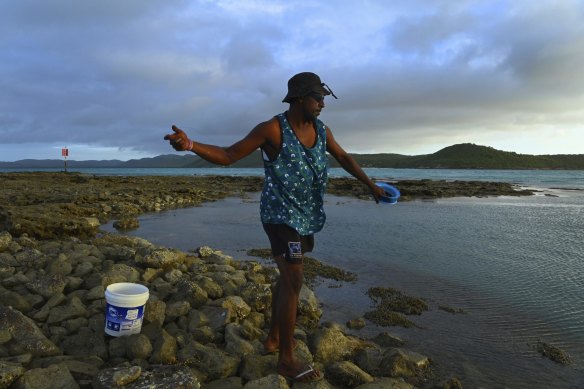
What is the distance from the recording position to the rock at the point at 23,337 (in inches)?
157

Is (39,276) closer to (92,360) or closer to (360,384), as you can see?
(92,360)

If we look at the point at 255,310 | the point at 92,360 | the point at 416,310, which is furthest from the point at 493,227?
the point at 92,360

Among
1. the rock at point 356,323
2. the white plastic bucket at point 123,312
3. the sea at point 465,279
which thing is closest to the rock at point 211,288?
the white plastic bucket at point 123,312

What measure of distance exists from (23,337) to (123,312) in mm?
912

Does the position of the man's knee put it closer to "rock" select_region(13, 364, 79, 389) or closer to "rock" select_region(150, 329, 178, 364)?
"rock" select_region(150, 329, 178, 364)

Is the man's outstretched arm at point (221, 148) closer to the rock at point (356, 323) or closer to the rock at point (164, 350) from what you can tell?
the rock at point (164, 350)

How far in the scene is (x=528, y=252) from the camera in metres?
11.2

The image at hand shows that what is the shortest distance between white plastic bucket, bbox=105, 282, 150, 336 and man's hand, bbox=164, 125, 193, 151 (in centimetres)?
195

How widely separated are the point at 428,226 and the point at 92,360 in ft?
46.1

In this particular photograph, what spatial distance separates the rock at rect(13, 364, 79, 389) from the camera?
3.29 m

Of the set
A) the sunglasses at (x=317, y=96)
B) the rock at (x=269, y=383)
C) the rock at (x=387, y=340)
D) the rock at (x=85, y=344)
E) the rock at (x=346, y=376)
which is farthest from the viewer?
the rock at (x=387, y=340)

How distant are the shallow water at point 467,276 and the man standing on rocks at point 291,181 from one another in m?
2.12

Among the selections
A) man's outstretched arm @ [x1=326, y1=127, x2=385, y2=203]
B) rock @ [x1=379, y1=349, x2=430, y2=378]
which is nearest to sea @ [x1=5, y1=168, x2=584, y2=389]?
rock @ [x1=379, y1=349, x2=430, y2=378]

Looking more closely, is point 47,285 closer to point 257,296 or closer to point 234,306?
point 234,306
